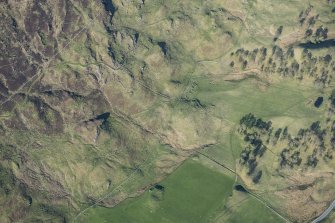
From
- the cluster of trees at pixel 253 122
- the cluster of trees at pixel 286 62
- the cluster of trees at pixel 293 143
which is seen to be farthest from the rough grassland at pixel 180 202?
the cluster of trees at pixel 286 62

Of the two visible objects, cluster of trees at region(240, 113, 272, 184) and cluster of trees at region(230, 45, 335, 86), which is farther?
cluster of trees at region(230, 45, 335, 86)

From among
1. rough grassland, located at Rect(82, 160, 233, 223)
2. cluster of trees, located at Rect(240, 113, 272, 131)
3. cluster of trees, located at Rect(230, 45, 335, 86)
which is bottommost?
rough grassland, located at Rect(82, 160, 233, 223)

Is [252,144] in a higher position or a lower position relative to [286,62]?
lower

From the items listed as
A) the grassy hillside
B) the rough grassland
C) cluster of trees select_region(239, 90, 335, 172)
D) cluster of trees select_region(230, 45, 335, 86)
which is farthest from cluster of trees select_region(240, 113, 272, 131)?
the rough grassland

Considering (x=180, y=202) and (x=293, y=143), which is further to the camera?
(x=180, y=202)

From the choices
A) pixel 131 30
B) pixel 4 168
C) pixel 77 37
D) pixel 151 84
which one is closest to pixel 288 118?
pixel 151 84

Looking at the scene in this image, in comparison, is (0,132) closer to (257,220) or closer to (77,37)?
(77,37)

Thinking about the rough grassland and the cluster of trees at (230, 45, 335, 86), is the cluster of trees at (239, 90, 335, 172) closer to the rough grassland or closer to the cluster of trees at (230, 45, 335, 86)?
the cluster of trees at (230, 45, 335, 86)

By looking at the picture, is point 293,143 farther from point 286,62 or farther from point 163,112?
point 163,112

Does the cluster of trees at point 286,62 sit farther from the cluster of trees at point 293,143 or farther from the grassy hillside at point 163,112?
the cluster of trees at point 293,143

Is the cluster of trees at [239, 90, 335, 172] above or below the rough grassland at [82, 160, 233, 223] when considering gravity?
above

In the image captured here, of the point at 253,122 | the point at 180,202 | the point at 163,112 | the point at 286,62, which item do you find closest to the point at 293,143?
the point at 253,122
